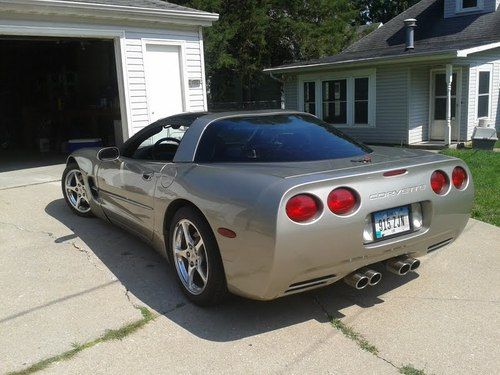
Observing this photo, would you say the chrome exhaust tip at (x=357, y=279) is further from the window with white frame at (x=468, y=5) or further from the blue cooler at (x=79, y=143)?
the window with white frame at (x=468, y=5)

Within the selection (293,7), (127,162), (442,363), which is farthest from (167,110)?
(293,7)

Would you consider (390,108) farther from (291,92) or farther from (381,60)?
(291,92)

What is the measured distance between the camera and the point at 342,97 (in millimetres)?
16672

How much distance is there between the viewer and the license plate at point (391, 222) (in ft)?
10.7

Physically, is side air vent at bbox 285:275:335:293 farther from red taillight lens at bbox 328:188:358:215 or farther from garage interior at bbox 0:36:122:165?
garage interior at bbox 0:36:122:165

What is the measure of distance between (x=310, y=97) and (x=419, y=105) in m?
3.94

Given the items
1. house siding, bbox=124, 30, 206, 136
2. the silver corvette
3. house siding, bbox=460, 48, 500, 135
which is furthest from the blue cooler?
house siding, bbox=460, 48, 500, 135

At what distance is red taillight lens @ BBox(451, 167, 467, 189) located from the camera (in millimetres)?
3750

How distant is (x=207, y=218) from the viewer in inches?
135

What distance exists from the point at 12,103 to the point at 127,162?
1339cm

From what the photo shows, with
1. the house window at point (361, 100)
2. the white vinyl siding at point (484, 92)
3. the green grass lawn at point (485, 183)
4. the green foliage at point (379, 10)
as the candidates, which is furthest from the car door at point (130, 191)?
the green foliage at point (379, 10)

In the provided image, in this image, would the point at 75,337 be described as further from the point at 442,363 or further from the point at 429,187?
the point at 429,187

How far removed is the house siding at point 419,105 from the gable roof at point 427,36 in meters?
0.78

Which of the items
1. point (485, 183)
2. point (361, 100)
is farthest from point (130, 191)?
point (361, 100)
